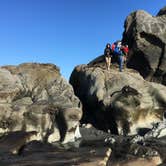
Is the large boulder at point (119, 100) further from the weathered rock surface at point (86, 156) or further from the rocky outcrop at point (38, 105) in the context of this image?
the weathered rock surface at point (86, 156)

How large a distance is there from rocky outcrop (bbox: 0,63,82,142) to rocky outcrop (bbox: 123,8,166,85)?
13.3 metres

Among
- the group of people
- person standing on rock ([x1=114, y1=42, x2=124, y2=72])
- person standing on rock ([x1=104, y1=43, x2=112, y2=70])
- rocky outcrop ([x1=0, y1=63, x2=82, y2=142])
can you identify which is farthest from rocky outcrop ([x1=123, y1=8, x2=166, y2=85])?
rocky outcrop ([x1=0, y1=63, x2=82, y2=142])

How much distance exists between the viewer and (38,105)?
3067 cm

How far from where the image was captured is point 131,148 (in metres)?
21.2

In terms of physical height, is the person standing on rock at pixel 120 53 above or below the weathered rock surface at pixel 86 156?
above

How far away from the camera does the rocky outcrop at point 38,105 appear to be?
29.4m

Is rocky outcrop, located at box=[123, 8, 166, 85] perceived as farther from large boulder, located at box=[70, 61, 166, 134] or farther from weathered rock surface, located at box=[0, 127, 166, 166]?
weathered rock surface, located at box=[0, 127, 166, 166]

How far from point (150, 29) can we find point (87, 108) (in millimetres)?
13664

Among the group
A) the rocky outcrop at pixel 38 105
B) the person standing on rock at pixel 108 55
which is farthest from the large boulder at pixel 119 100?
the rocky outcrop at pixel 38 105

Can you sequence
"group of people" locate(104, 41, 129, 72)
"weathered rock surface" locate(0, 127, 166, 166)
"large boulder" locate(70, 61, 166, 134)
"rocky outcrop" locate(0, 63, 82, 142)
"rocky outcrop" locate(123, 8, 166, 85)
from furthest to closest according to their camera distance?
"rocky outcrop" locate(123, 8, 166, 85), "group of people" locate(104, 41, 129, 72), "large boulder" locate(70, 61, 166, 134), "rocky outcrop" locate(0, 63, 82, 142), "weathered rock surface" locate(0, 127, 166, 166)

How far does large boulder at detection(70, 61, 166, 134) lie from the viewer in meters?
33.5

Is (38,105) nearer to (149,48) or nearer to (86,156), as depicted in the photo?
(86,156)

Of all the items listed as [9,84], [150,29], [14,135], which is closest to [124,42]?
[150,29]

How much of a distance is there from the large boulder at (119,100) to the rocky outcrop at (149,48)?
619 cm
